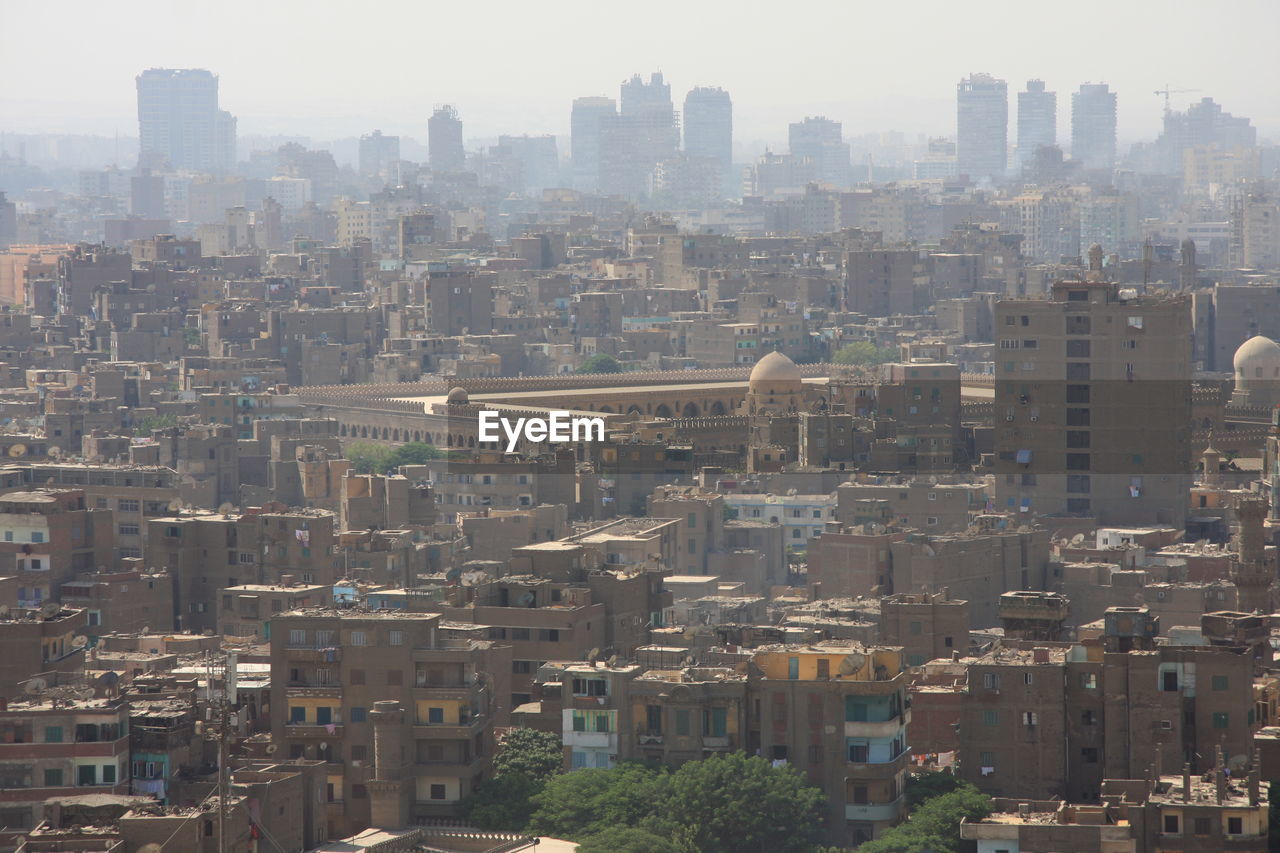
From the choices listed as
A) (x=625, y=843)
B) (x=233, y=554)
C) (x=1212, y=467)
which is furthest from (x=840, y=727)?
(x=1212, y=467)

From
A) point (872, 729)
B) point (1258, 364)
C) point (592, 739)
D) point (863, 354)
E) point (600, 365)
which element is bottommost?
point (592, 739)

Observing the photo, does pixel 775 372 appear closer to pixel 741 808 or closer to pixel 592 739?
pixel 592 739

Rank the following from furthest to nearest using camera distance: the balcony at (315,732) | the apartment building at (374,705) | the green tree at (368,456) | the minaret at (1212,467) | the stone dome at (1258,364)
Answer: the stone dome at (1258,364)
the green tree at (368,456)
the minaret at (1212,467)
the balcony at (315,732)
the apartment building at (374,705)

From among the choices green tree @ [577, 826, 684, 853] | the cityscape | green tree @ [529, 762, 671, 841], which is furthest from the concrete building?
green tree @ [577, 826, 684, 853]

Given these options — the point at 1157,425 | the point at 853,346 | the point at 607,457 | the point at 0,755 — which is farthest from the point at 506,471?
the point at 853,346

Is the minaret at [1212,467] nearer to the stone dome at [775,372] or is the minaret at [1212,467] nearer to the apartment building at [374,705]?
the stone dome at [775,372]

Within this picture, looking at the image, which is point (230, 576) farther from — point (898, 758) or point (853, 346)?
point (853, 346)

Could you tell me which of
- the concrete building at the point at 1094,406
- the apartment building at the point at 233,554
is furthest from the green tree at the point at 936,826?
the concrete building at the point at 1094,406
